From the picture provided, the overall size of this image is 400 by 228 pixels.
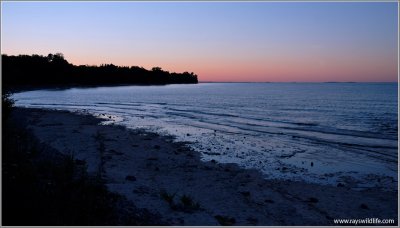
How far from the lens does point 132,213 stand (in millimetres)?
8508

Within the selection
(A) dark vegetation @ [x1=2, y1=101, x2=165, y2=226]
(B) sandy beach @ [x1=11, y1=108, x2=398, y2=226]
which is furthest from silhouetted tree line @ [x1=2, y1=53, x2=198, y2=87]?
(A) dark vegetation @ [x1=2, y1=101, x2=165, y2=226]

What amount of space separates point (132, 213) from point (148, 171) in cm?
562

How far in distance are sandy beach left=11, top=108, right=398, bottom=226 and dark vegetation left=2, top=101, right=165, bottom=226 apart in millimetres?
785

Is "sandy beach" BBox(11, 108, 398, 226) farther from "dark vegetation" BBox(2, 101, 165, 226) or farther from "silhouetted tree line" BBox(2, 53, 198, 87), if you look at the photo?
"silhouetted tree line" BBox(2, 53, 198, 87)

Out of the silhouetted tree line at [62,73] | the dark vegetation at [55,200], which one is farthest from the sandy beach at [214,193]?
the silhouetted tree line at [62,73]

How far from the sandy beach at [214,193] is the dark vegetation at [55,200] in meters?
0.78

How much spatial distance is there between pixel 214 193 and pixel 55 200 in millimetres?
5400

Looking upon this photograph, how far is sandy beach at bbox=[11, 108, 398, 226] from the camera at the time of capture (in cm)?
952

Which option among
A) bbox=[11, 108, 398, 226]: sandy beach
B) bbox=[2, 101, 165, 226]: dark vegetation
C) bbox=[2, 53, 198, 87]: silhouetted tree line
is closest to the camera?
bbox=[2, 101, 165, 226]: dark vegetation

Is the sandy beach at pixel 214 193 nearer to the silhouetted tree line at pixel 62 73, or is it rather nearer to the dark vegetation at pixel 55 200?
the dark vegetation at pixel 55 200

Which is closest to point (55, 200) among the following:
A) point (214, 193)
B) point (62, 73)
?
point (214, 193)

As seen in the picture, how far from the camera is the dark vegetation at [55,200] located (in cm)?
685

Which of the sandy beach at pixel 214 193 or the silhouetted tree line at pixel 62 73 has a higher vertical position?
the silhouetted tree line at pixel 62 73

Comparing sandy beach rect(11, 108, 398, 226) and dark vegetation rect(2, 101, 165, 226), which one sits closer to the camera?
dark vegetation rect(2, 101, 165, 226)
